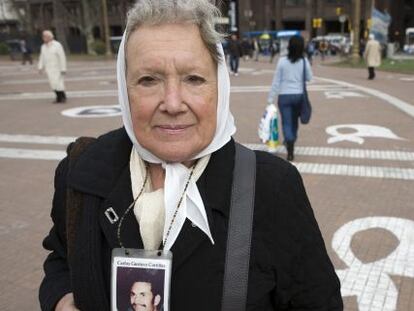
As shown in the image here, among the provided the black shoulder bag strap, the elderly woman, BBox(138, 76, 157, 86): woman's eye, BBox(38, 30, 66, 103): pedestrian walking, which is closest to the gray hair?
the elderly woman

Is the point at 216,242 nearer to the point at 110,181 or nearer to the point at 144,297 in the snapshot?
the point at 144,297

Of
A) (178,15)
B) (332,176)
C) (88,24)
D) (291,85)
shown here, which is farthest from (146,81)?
(88,24)

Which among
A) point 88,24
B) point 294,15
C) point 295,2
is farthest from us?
point 294,15

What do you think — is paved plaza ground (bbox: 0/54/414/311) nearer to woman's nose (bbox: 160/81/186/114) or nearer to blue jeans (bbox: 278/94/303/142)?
blue jeans (bbox: 278/94/303/142)

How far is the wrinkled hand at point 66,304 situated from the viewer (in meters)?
1.47

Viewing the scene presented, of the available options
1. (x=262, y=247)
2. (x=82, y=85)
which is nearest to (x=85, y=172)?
(x=262, y=247)

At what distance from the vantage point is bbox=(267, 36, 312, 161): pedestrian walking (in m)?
6.61

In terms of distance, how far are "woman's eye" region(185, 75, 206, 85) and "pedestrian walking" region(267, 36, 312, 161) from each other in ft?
17.7

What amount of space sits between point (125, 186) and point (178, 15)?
0.53m

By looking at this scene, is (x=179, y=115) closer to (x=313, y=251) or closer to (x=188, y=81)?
(x=188, y=81)

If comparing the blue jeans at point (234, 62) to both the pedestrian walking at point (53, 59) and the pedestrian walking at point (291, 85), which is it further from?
the pedestrian walking at point (291, 85)

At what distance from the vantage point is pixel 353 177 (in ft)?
19.9

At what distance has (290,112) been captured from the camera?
269 inches

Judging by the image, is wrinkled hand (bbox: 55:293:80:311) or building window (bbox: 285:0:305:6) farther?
building window (bbox: 285:0:305:6)
